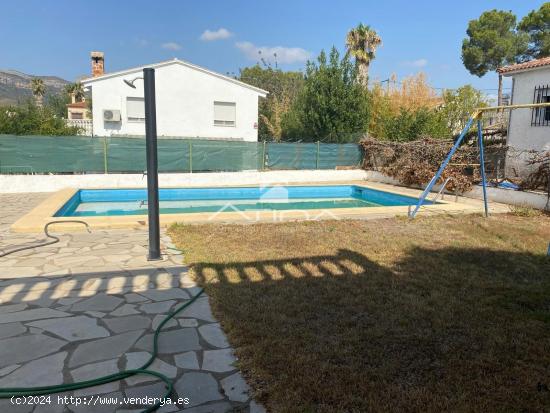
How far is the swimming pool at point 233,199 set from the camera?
1239 centimetres

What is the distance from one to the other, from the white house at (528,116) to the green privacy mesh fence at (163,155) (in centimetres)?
653

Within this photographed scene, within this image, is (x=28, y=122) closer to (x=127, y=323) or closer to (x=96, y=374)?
(x=127, y=323)

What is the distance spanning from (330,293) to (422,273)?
4.83 ft

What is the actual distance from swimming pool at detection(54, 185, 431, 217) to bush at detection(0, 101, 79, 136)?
433 cm

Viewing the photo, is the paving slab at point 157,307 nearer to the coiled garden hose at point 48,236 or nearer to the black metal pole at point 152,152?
the black metal pole at point 152,152

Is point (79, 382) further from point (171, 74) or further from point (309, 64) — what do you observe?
point (309, 64)

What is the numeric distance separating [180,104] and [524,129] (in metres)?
13.8

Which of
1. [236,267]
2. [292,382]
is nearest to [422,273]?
[236,267]

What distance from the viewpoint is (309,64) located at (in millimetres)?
21078

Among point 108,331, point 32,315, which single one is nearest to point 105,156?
point 32,315

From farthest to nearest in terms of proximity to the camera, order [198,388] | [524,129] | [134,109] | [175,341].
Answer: [134,109] < [524,129] < [175,341] < [198,388]

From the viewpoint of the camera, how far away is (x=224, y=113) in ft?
64.5

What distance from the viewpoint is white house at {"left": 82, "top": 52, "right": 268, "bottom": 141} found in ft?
58.8

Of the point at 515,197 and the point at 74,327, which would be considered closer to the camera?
the point at 74,327
